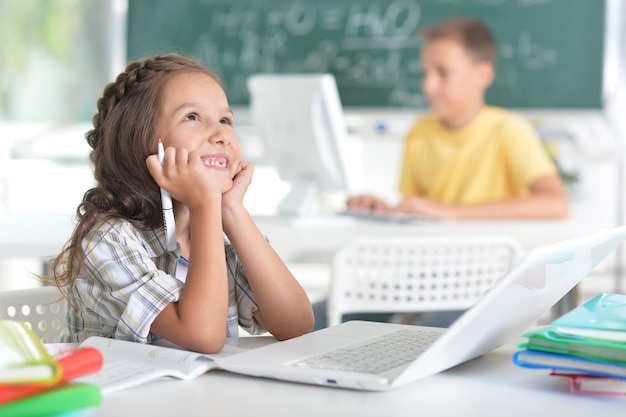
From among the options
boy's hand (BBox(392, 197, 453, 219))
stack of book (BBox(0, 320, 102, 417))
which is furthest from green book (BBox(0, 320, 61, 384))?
boy's hand (BBox(392, 197, 453, 219))

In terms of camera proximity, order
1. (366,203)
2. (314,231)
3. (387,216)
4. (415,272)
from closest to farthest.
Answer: (415,272)
(314,231)
(387,216)
(366,203)

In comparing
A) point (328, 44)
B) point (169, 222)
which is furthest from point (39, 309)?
point (328, 44)

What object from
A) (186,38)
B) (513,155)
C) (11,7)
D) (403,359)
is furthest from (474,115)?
(403,359)

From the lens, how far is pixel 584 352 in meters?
0.93

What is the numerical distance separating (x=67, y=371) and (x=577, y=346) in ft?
1.67

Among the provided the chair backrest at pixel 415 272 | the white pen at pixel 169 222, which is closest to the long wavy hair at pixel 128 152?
the white pen at pixel 169 222

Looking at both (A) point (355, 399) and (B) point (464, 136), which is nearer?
(A) point (355, 399)

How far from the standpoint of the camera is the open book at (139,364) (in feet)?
3.01

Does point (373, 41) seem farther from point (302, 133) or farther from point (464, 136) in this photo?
point (302, 133)

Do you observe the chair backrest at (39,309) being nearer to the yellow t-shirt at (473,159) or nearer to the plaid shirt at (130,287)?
the plaid shirt at (130,287)

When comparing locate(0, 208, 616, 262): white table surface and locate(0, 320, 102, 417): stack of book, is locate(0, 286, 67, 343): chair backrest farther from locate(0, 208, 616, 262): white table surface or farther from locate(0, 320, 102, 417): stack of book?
locate(0, 208, 616, 262): white table surface

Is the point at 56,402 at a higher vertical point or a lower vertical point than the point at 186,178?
lower

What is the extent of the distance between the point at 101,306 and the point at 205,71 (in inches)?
16.8

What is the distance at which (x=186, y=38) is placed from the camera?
15.6 ft
